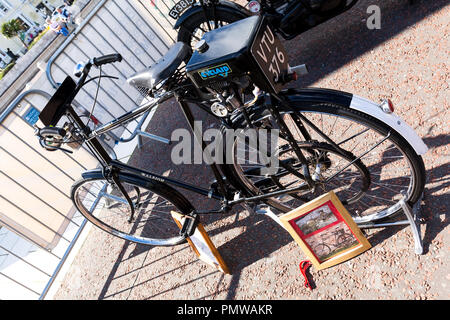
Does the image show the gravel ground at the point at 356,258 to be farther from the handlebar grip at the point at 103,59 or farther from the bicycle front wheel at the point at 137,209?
the handlebar grip at the point at 103,59

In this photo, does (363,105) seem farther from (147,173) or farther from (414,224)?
(147,173)

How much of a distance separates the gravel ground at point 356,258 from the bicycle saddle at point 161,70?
1555 millimetres

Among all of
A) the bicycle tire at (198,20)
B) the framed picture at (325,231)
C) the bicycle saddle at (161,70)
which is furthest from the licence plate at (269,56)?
the bicycle tire at (198,20)

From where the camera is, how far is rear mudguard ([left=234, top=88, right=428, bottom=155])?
6.21ft

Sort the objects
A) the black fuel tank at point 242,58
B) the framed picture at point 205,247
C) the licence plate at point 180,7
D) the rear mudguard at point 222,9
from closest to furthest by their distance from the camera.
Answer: the black fuel tank at point 242,58, the framed picture at point 205,247, the rear mudguard at point 222,9, the licence plate at point 180,7

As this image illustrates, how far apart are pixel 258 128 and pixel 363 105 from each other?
63 centimetres

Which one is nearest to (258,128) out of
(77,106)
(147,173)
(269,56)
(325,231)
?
(269,56)

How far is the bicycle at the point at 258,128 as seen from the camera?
1913 mm

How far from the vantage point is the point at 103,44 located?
15.8 feet

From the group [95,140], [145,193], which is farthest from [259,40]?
[145,193]

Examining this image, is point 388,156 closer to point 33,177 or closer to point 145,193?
point 145,193

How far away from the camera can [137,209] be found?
3211 mm
